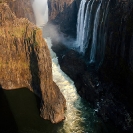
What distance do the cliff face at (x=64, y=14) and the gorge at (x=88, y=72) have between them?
18.5 metres

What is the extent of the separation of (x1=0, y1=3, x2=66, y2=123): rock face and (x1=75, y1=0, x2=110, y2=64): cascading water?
14975 mm

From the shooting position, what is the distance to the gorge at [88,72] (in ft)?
103

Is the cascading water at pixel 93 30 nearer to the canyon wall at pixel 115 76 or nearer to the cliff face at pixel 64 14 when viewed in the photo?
the canyon wall at pixel 115 76

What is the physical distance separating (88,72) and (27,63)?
13.1 metres

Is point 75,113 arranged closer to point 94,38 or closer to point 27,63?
point 27,63

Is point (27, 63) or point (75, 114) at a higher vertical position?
point (27, 63)

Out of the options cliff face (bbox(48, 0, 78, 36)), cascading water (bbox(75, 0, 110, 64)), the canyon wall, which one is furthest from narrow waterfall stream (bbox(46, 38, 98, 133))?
cliff face (bbox(48, 0, 78, 36))

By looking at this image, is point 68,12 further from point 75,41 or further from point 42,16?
point 42,16

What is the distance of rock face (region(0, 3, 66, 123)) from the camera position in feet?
104

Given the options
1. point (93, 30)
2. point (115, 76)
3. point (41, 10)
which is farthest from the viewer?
point (41, 10)

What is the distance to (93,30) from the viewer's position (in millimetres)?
47031

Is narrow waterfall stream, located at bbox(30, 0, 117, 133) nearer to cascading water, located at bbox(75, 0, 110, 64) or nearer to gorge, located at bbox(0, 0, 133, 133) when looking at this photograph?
gorge, located at bbox(0, 0, 133, 133)

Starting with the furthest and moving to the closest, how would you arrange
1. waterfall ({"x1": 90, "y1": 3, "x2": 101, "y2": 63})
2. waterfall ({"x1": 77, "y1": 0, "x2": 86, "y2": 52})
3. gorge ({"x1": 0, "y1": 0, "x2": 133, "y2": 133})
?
waterfall ({"x1": 77, "y1": 0, "x2": 86, "y2": 52}), waterfall ({"x1": 90, "y1": 3, "x2": 101, "y2": 63}), gorge ({"x1": 0, "y1": 0, "x2": 133, "y2": 133})

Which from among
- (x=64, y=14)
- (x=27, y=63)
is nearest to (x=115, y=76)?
(x=27, y=63)
